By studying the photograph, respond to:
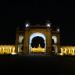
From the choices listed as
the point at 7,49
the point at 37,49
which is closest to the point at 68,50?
the point at 37,49

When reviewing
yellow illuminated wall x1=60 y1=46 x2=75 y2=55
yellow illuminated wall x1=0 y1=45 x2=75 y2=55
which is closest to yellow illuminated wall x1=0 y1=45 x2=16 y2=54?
yellow illuminated wall x1=0 y1=45 x2=75 y2=55

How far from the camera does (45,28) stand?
67.7 m

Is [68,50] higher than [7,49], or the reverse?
[7,49]

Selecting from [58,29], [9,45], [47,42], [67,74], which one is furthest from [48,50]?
[67,74]

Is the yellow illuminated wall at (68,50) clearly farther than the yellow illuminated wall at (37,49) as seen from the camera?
No

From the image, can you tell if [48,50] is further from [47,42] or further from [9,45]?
[9,45]

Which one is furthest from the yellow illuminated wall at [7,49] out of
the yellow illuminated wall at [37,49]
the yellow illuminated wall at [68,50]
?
the yellow illuminated wall at [68,50]

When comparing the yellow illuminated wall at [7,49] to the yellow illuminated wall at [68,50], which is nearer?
the yellow illuminated wall at [68,50]

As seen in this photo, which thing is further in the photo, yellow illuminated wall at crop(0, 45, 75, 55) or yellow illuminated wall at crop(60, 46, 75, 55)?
yellow illuminated wall at crop(0, 45, 75, 55)

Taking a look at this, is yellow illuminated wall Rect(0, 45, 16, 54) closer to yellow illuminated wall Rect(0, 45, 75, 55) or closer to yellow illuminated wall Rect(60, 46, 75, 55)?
yellow illuminated wall Rect(0, 45, 75, 55)

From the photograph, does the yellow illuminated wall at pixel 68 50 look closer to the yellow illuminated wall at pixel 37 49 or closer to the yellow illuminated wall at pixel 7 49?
the yellow illuminated wall at pixel 37 49

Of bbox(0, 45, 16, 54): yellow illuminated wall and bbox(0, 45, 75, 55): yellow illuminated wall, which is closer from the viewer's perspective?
bbox(0, 45, 75, 55): yellow illuminated wall

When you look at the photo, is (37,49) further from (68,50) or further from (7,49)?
(68,50)

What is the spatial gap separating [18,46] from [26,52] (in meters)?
3.27
